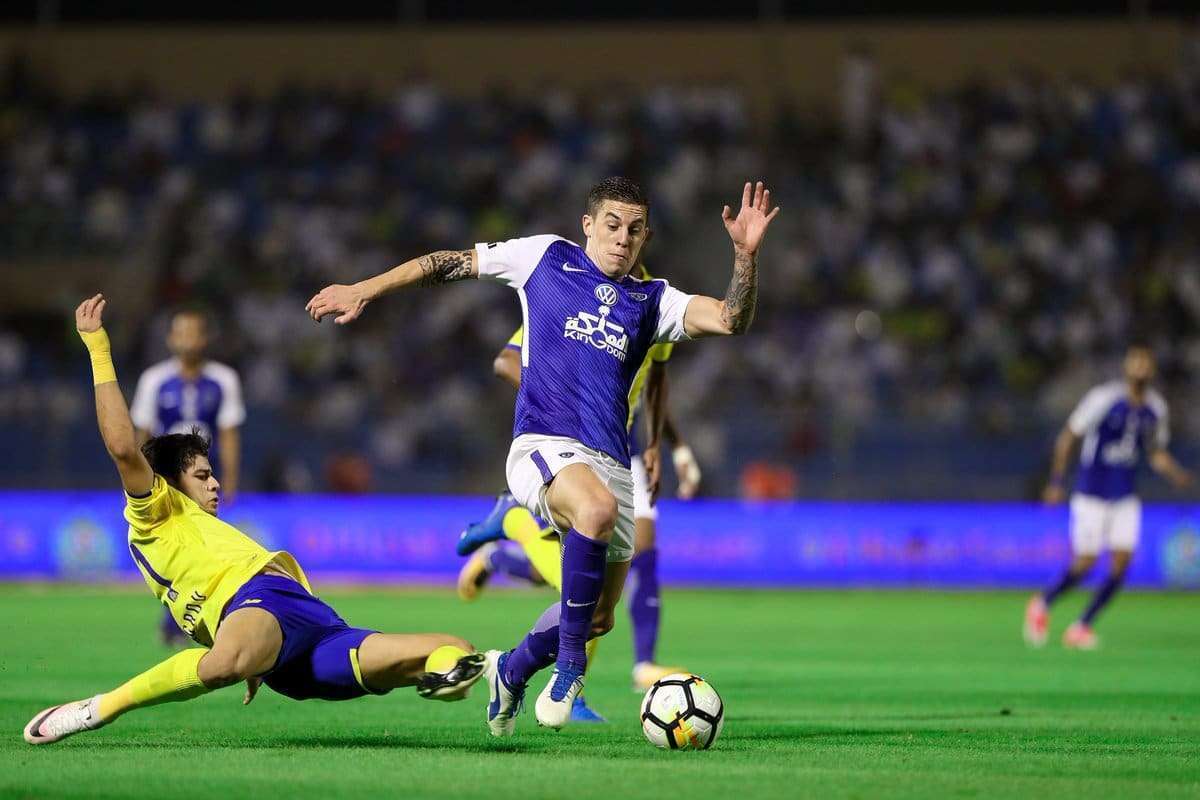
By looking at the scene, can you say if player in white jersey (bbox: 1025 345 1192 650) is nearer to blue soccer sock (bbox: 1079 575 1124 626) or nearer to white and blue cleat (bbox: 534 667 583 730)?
blue soccer sock (bbox: 1079 575 1124 626)

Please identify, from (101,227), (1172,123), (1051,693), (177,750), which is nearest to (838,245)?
(1172,123)

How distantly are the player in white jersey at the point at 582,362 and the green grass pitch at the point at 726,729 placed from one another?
52 centimetres

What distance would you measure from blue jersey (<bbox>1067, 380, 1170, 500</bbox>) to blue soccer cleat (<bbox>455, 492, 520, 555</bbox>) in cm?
803

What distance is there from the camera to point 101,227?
26188 mm

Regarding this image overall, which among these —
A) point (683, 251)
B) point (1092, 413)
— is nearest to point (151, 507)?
point (1092, 413)

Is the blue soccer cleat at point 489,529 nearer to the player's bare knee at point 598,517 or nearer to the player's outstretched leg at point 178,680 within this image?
the player's bare knee at point 598,517

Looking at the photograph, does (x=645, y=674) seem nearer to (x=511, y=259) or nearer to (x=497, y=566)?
(x=497, y=566)

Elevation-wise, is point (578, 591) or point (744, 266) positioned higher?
point (744, 266)

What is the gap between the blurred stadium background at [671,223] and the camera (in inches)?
846

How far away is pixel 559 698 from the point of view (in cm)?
685

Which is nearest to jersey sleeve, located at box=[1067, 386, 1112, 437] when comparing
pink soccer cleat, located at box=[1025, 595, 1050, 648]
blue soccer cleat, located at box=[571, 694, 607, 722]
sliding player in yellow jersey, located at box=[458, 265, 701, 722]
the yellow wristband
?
pink soccer cleat, located at box=[1025, 595, 1050, 648]

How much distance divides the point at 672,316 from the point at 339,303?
1483 mm

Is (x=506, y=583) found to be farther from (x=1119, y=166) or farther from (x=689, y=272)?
(x=1119, y=166)

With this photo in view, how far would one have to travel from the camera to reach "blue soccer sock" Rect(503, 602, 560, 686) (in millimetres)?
7258
